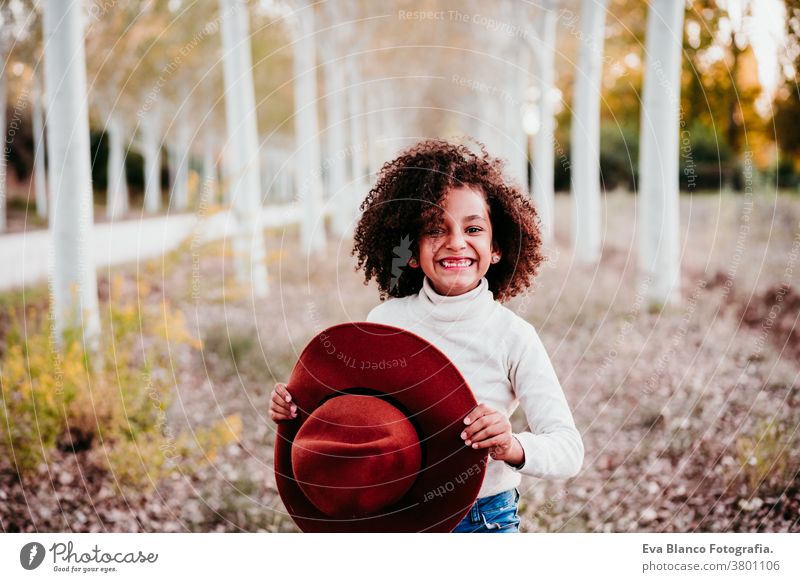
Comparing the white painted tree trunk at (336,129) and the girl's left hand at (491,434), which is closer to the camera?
the girl's left hand at (491,434)

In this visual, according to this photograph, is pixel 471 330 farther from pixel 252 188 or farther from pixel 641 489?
pixel 252 188

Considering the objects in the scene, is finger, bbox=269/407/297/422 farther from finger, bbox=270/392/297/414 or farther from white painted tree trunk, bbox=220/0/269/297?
white painted tree trunk, bbox=220/0/269/297

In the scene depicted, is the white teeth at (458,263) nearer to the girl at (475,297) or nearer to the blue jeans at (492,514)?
the girl at (475,297)

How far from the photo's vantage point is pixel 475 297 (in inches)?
81.3

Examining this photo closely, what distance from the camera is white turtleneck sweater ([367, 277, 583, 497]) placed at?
6.39 feet

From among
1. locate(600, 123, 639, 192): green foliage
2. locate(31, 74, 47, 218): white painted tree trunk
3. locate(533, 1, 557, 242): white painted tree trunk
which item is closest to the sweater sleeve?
locate(533, 1, 557, 242): white painted tree trunk

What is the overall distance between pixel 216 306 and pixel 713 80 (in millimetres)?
9495

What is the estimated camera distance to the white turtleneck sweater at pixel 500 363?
1946 millimetres

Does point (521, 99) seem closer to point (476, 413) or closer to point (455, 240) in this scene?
point (455, 240)

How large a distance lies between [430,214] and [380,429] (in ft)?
2.04

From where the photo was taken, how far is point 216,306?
20.9 feet

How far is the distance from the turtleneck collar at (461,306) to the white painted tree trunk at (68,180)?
2.60m

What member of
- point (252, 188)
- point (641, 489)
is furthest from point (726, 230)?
point (641, 489)

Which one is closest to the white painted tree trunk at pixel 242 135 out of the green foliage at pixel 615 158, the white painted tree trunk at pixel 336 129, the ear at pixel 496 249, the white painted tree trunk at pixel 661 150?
the white painted tree trunk at pixel 661 150
